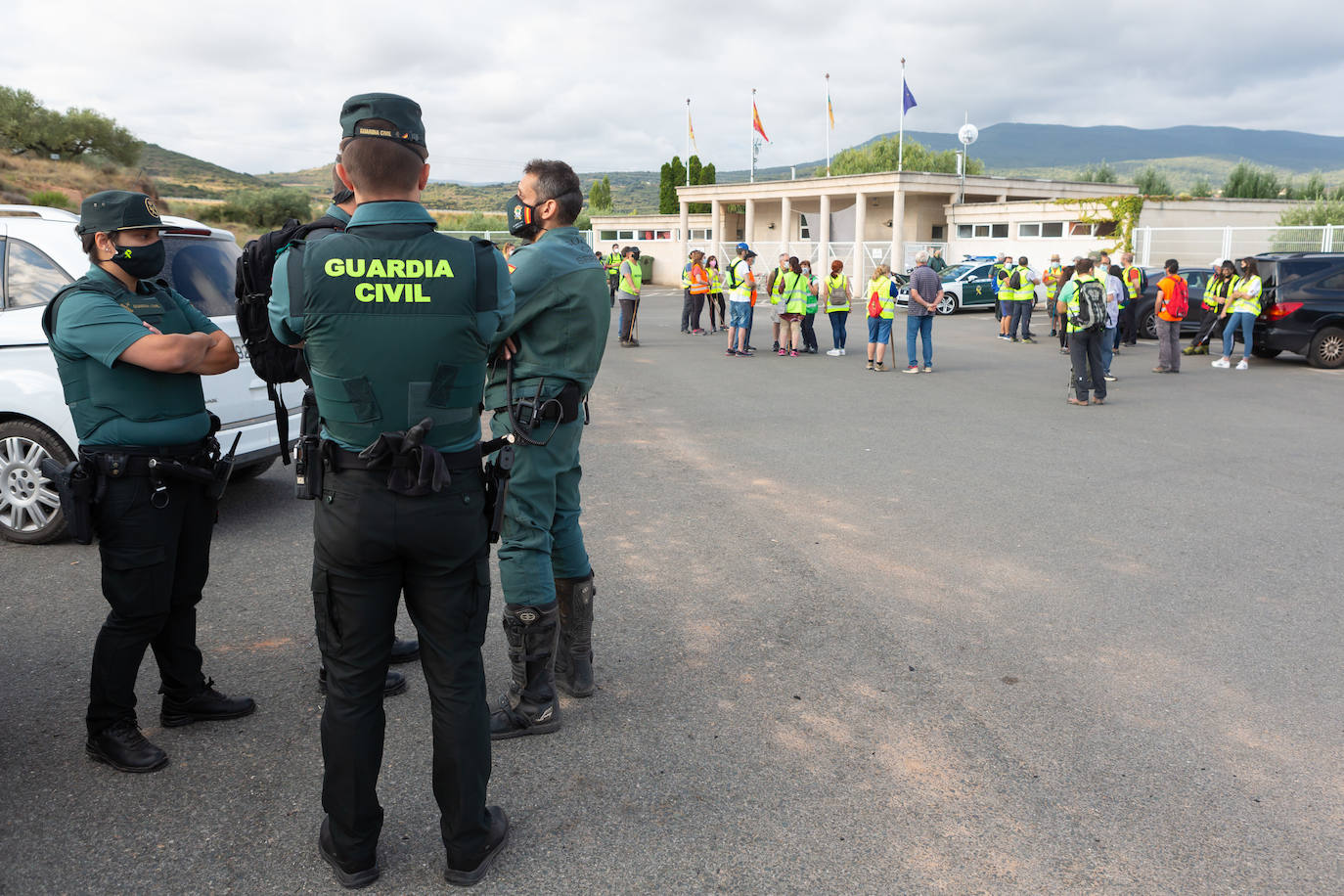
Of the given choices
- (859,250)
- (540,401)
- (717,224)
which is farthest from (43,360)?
(717,224)

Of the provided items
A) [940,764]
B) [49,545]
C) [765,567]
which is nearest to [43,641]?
[49,545]

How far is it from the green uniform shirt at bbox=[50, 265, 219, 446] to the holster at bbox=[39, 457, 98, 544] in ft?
0.45

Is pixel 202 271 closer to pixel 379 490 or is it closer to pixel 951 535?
pixel 379 490

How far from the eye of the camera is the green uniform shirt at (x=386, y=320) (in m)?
2.45

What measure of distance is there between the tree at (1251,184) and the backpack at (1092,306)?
51.4 m

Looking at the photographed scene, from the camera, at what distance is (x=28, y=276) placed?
5.62 metres

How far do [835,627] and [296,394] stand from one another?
4037 millimetres

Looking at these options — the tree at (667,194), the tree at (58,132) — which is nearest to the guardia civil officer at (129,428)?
the tree at (58,132)

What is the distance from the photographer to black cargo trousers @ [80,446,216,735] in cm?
328

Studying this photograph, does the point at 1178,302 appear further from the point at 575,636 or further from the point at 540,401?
the point at 540,401

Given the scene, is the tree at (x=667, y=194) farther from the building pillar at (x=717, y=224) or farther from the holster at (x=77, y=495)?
the holster at (x=77, y=495)

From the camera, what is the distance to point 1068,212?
105 ft

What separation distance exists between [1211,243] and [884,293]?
1876cm

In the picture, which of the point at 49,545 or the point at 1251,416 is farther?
the point at 1251,416
